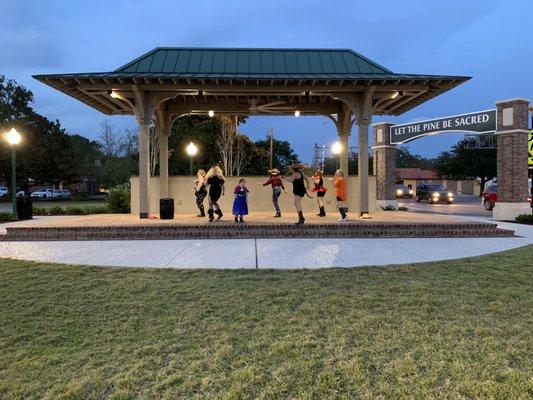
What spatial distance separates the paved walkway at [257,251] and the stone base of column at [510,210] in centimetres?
608

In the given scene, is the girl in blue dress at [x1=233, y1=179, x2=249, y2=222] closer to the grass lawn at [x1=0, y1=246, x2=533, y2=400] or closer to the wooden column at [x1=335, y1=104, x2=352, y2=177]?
the grass lawn at [x1=0, y1=246, x2=533, y2=400]

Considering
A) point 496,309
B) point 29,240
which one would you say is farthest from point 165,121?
point 496,309

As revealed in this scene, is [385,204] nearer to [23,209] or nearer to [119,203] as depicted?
[119,203]

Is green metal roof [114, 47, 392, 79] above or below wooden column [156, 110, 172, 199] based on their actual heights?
above

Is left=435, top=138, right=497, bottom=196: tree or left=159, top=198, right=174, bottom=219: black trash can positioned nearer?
left=159, top=198, right=174, bottom=219: black trash can

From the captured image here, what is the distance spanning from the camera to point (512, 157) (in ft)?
54.9

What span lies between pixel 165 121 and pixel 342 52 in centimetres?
727

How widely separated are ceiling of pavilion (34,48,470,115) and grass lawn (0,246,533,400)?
7540mm

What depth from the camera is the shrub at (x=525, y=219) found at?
15.9m

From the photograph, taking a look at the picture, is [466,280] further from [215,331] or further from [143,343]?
[143,343]

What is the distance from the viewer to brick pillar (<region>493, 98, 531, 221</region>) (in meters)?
16.7

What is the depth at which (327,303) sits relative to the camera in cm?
532

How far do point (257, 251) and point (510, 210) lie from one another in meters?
12.6

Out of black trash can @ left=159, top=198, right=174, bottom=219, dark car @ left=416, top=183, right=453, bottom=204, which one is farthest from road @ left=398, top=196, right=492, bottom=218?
black trash can @ left=159, top=198, right=174, bottom=219
